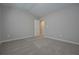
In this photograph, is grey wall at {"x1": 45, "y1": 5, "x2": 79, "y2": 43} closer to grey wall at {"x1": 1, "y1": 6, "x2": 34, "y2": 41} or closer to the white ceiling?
the white ceiling

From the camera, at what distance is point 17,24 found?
237cm

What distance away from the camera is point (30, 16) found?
2.17 meters

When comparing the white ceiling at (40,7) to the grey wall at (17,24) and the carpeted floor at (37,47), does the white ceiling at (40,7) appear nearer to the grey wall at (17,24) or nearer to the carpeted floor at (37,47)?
the grey wall at (17,24)

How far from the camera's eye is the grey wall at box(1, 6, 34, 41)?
6.89 feet

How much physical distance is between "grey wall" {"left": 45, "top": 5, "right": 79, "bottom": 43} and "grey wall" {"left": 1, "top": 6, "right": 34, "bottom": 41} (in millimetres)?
565

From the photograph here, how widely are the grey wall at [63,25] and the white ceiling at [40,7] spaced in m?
0.18

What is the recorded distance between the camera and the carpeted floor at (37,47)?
1946 millimetres

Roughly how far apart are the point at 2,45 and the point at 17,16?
99 cm

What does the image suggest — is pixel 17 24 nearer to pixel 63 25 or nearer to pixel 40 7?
pixel 40 7

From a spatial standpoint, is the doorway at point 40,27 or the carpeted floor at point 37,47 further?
the doorway at point 40,27

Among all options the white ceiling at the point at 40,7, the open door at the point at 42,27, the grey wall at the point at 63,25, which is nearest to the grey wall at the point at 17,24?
the white ceiling at the point at 40,7

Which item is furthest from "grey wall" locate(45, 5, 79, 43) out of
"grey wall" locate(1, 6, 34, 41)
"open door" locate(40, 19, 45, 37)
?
"grey wall" locate(1, 6, 34, 41)

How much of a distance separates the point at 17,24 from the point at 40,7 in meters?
0.97
